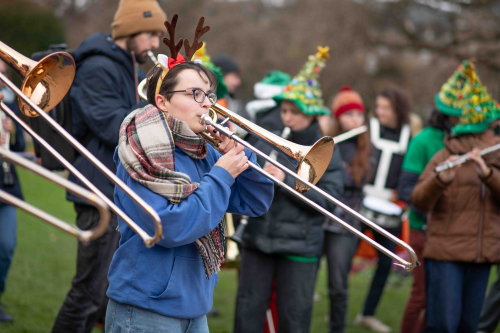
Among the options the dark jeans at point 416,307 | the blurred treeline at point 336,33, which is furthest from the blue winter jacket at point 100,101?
the blurred treeline at point 336,33

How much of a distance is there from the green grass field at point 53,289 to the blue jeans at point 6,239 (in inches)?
17.0

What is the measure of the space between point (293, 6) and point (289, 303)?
14385 mm

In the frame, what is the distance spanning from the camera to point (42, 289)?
207 inches

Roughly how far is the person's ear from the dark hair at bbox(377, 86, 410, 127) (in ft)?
12.4

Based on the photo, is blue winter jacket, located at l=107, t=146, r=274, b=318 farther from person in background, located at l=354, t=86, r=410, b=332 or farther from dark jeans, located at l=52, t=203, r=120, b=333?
person in background, located at l=354, t=86, r=410, b=332

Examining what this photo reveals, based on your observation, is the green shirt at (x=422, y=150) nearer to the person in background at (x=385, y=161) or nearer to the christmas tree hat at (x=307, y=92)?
the person in background at (x=385, y=161)

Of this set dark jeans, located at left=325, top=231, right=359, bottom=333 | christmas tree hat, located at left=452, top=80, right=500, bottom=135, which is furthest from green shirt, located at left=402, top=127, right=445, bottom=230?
dark jeans, located at left=325, top=231, right=359, bottom=333

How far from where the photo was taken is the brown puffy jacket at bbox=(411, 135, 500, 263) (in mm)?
3734

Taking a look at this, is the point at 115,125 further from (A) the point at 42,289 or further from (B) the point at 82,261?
(A) the point at 42,289

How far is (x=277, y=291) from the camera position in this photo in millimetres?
3820

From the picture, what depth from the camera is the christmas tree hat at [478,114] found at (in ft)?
13.0

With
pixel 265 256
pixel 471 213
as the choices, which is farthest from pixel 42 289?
pixel 471 213

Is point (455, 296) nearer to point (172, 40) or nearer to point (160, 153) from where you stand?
point (160, 153)

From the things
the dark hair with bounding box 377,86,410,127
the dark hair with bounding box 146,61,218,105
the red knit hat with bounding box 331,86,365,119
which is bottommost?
the dark hair with bounding box 146,61,218,105
